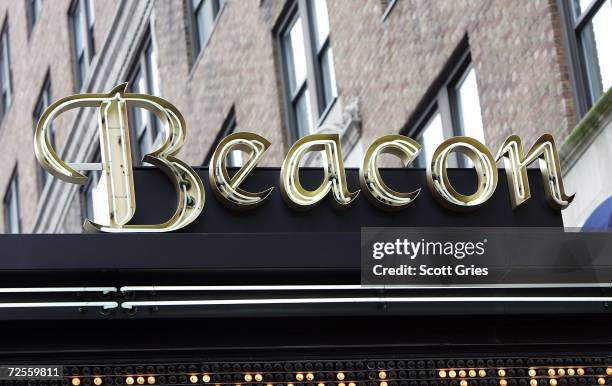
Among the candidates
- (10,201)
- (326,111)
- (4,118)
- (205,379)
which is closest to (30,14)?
(4,118)

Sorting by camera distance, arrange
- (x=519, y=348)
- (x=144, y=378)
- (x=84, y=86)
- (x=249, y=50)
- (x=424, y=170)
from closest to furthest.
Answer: (x=144, y=378) < (x=519, y=348) < (x=424, y=170) < (x=249, y=50) < (x=84, y=86)

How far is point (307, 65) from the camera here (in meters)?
24.5

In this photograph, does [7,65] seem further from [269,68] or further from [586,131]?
[586,131]

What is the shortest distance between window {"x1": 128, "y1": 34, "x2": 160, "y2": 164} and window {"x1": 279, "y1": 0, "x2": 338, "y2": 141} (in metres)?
6.47

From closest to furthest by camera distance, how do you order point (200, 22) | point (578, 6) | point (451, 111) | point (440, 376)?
point (440, 376)
point (578, 6)
point (451, 111)
point (200, 22)

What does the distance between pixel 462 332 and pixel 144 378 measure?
236cm

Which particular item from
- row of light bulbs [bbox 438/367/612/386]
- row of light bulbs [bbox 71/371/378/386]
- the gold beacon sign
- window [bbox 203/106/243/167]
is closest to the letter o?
the gold beacon sign

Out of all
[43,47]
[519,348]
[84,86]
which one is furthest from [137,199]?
[43,47]

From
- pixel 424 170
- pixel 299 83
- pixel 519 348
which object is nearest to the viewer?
pixel 519 348

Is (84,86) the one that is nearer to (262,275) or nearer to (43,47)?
(43,47)

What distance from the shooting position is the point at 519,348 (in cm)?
1078

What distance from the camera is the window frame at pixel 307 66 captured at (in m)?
24.1

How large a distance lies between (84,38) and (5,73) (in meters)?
9.09

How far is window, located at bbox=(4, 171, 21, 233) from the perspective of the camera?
43344 mm
